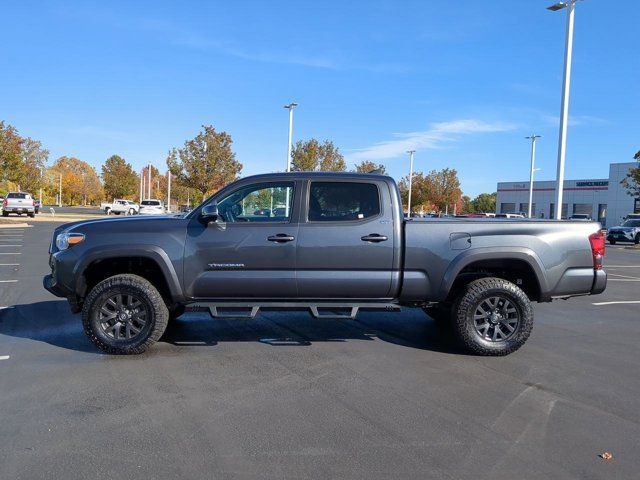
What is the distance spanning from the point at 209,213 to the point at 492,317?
336cm

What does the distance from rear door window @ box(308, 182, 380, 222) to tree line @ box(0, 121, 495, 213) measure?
A: 2.17ft

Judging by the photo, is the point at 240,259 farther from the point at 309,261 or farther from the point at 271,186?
the point at 271,186

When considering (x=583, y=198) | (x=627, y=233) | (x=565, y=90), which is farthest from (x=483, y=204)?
(x=565, y=90)

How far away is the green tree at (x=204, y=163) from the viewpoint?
4328 centimetres

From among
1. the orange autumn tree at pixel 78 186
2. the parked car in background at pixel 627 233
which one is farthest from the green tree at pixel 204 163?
the orange autumn tree at pixel 78 186

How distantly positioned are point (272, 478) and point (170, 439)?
0.94 meters

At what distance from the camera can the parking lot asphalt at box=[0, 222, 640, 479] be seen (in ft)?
11.8

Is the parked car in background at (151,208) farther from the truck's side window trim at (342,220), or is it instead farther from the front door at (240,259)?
the truck's side window trim at (342,220)

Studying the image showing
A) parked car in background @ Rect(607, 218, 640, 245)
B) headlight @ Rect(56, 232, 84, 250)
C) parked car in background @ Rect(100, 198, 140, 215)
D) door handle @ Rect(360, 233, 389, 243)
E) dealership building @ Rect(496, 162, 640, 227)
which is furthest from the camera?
dealership building @ Rect(496, 162, 640, 227)

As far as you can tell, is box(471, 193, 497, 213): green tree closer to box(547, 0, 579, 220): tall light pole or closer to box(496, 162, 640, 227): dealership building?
box(496, 162, 640, 227): dealership building

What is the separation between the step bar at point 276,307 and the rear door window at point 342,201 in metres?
0.95

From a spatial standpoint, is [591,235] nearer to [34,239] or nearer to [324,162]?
[34,239]

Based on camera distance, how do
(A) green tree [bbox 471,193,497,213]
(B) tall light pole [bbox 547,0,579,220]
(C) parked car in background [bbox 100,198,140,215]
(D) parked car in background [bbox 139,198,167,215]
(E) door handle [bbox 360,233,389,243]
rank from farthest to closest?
(A) green tree [bbox 471,193,497,213], (C) parked car in background [bbox 100,198,140,215], (D) parked car in background [bbox 139,198,167,215], (B) tall light pole [bbox 547,0,579,220], (E) door handle [bbox 360,233,389,243]

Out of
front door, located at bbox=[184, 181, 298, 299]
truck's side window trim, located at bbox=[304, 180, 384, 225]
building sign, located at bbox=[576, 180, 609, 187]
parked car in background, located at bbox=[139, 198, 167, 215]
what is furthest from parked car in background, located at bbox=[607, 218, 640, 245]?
building sign, located at bbox=[576, 180, 609, 187]
